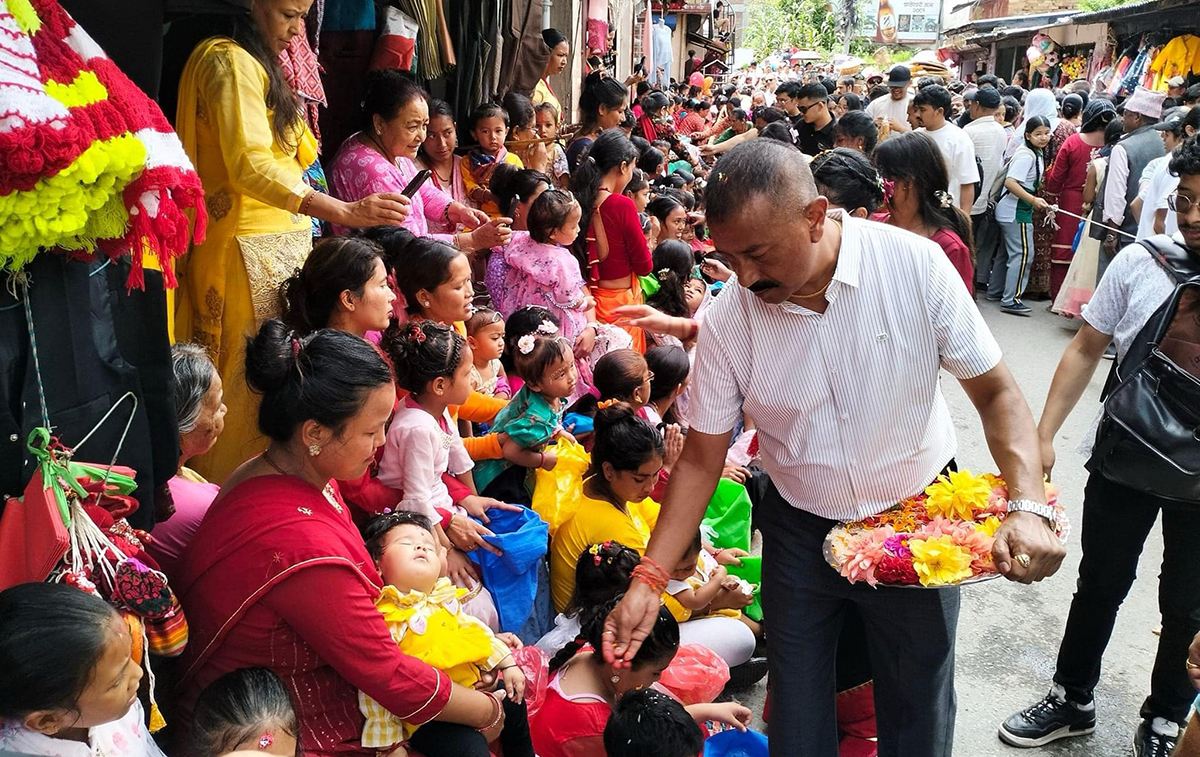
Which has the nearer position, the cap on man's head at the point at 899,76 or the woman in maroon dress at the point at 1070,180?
the woman in maroon dress at the point at 1070,180

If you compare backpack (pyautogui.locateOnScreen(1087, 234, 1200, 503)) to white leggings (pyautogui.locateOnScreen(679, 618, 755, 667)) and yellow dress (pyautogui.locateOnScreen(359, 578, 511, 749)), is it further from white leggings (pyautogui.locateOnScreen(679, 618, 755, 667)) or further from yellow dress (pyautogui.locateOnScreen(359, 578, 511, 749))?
yellow dress (pyautogui.locateOnScreen(359, 578, 511, 749))

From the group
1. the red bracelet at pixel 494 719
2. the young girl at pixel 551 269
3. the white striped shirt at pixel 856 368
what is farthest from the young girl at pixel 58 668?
the young girl at pixel 551 269

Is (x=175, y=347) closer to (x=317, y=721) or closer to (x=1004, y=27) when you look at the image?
(x=317, y=721)

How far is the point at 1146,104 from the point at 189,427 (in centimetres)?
838

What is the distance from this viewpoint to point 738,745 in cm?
321

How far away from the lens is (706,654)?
358cm

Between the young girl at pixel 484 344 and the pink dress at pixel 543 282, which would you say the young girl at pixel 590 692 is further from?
the pink dress at pixel 543 282

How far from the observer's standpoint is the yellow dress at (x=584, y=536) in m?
3.69

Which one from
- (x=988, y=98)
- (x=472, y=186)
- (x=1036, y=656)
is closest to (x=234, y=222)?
(x=472, y=186)

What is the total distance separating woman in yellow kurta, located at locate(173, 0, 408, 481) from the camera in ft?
10.1

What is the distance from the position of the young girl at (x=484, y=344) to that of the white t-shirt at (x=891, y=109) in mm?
8996

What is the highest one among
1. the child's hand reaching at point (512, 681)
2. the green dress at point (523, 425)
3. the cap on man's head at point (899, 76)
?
the cap on man's head at point (899, 76)

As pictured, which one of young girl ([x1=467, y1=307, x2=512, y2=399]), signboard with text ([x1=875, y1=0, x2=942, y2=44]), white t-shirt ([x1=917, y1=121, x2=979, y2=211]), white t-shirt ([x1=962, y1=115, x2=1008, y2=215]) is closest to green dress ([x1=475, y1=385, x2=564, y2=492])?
young girl ([x1=467, y1=307, x2=512, y2=399])

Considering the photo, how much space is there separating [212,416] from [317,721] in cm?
86
